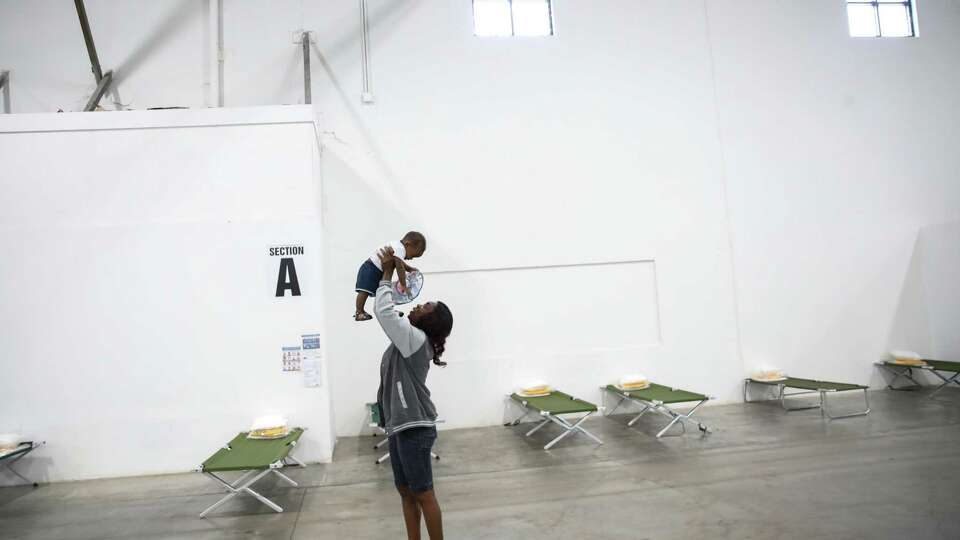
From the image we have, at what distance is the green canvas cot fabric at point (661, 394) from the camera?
6.10m

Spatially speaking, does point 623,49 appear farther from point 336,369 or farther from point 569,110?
point 336,369

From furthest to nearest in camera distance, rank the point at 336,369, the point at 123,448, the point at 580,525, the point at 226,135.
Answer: the point at 336,369 < the point at 226,135 < the point at 123,448 < the point at 580,525

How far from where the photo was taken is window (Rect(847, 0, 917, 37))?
8.66 metres

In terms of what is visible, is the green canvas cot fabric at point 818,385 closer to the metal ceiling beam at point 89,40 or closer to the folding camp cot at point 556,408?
the folding camp cot at point 556,408

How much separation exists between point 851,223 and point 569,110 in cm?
465

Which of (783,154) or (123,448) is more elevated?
(783,154)

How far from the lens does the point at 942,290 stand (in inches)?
321

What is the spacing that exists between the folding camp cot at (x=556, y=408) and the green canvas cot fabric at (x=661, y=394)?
2.25ft

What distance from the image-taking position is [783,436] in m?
5.66

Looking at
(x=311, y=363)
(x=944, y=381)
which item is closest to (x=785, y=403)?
(x=944, y=381)

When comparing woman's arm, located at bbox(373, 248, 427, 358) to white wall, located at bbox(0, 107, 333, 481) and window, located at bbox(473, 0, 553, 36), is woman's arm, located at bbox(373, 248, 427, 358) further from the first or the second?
window, located at bbox(473, 0, 553, 36)

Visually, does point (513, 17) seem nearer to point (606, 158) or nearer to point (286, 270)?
point (606, 158)

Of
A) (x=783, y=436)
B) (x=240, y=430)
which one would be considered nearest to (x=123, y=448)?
(x=240, y=430)

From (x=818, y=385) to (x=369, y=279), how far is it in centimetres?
652
